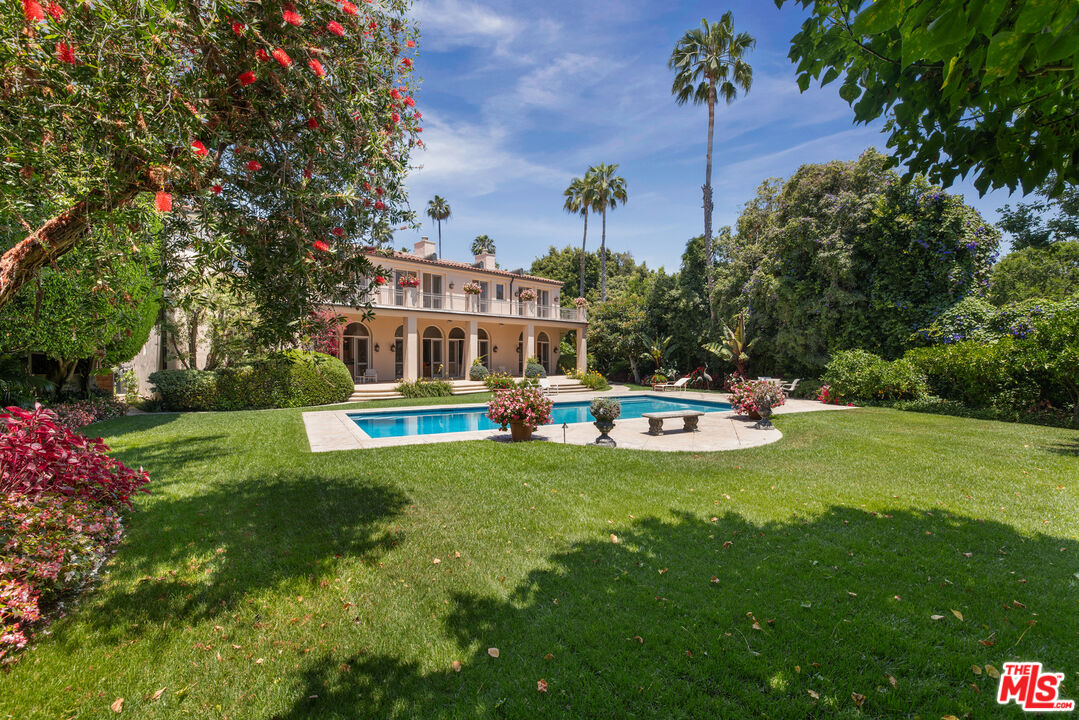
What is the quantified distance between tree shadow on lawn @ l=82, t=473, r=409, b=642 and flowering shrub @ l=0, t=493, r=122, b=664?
30 centimetres

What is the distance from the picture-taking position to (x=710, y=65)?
871 inches

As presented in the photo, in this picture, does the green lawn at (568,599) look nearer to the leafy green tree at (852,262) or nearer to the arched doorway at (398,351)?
the leafy green tree at (852,262)

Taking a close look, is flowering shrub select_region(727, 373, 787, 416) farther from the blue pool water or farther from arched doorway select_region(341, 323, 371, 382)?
arched doorway select_region(341, 323, 371, 382)

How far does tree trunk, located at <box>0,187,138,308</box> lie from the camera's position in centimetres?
304

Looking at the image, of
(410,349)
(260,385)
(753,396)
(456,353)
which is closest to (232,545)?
(753,396)

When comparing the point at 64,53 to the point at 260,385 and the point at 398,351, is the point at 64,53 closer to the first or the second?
the point at 260,385

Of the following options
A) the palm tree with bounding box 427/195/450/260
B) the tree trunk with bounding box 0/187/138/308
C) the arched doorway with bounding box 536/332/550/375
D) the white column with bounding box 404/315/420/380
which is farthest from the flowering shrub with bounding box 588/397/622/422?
the palm tree with bounding box 427/195/450/260

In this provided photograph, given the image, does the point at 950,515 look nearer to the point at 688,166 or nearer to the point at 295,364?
the point at 295,364

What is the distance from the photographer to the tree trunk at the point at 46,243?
9.96ft

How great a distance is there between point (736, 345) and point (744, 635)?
19828mm

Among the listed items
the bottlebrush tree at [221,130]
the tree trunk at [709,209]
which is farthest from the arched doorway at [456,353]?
the bottlebrush tree at [221,130]

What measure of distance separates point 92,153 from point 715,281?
24523 mm

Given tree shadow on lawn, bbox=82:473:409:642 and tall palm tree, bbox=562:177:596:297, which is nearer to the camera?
tree shadow on lawn, bbox=82:473:409:642

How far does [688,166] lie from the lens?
2288 cm
